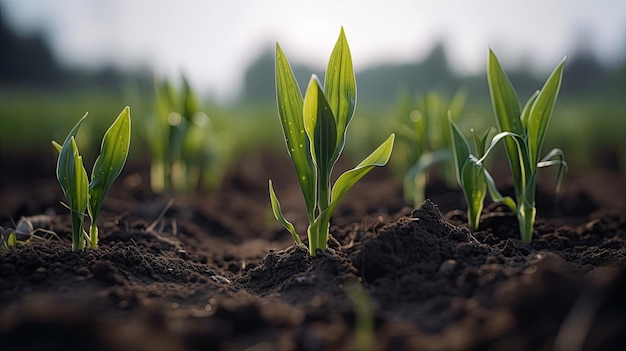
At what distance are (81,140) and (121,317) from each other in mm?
3685

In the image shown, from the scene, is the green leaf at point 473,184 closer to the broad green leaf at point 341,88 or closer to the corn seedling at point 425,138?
the broad green leaf at point 341,88

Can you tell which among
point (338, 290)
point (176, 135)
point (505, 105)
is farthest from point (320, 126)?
point (176, 135)

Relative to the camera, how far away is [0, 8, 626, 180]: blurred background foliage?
616 cm

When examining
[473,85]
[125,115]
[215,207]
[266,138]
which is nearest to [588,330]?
[125,115]

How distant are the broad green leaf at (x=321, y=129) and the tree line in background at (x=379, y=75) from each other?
61.2 feet

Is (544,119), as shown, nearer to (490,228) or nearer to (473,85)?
(490,228)

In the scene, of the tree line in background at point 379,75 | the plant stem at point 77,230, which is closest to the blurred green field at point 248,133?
the plant stem at point 77,230

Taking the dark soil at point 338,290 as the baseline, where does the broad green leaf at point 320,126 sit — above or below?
above

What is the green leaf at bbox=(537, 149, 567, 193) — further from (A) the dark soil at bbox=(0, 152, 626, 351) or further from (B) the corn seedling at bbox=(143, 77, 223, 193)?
(B) the corn seedling at bbox=(143, 77, 223, 193)

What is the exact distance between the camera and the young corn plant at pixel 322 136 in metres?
1.83

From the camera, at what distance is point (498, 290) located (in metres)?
1.37

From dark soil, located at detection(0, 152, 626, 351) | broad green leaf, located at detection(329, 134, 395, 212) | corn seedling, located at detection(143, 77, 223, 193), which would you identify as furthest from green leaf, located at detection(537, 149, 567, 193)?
corn seedling, located at detection(143, 77, 223, 193)

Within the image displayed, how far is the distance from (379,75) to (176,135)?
2317 centimetres

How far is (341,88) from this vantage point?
75.1 inches
